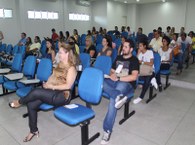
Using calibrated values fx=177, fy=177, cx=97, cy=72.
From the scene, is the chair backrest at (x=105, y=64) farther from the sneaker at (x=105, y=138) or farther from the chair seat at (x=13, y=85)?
the chair seat at (x=13, y=85)

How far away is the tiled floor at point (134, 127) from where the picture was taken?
2084 mm

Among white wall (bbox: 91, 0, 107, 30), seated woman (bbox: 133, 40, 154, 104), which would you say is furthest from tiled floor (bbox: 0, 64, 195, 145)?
white wall (bbox: 91, 0, 107, 30)

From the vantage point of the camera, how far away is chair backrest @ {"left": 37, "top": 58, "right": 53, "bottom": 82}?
2.72 metres

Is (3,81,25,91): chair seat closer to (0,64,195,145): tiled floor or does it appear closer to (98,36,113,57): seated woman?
(0,64,195,145): tiled floor

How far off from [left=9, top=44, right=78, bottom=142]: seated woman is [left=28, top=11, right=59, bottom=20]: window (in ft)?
26.3

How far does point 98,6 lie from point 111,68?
34.1 ft

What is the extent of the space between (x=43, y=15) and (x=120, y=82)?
28.7 ft

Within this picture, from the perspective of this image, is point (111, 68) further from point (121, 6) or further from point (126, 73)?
point (121, 6)

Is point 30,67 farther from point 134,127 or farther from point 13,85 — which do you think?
point 134,127

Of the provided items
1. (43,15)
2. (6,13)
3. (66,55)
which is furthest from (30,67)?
(43,15)

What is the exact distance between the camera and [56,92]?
202cm

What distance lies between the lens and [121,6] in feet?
44.1

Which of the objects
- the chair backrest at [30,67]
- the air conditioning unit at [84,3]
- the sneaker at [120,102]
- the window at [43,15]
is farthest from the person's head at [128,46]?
the air conditioning unit at [84,3]

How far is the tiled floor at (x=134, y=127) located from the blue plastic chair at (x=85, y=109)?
0.34 meters
